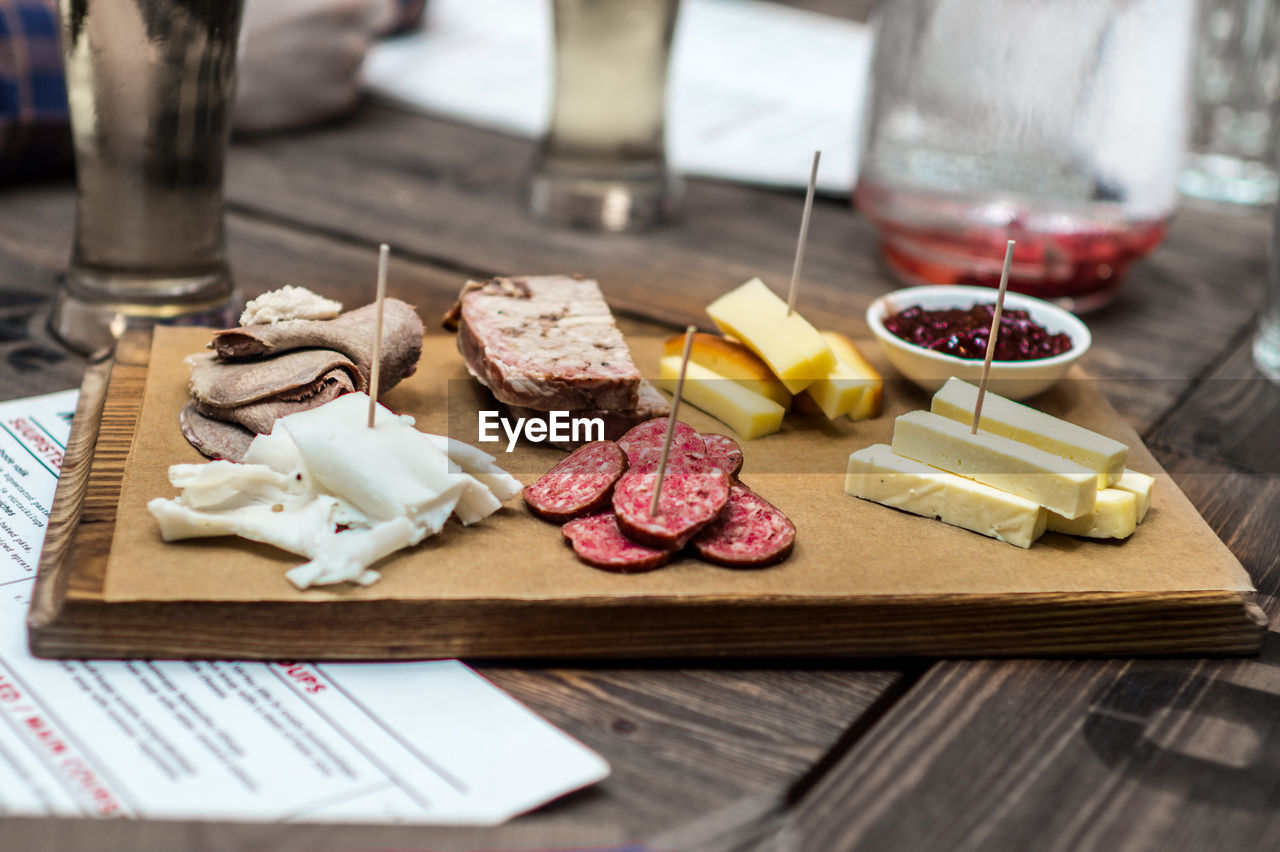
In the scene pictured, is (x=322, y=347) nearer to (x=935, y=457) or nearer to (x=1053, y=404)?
(x=935, y=457)

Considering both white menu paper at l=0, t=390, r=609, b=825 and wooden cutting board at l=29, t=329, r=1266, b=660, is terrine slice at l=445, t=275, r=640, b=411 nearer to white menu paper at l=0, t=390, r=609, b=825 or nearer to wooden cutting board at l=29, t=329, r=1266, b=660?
wooden cutting board at l=29, t=329, r=1266, b=660

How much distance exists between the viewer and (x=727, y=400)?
0.99 meters

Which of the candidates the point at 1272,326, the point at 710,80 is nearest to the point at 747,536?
the point at 1272,326

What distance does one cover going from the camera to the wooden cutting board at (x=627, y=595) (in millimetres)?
709

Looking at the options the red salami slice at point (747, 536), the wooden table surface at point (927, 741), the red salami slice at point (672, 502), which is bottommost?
the wooden table surface at point (927, 741)

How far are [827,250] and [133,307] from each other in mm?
788

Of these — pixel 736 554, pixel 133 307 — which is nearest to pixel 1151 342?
pixel 736 554

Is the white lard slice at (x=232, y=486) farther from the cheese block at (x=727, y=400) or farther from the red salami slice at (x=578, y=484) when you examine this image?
the cheese block at (x=727, y=400)

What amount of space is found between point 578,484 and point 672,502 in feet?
0.24

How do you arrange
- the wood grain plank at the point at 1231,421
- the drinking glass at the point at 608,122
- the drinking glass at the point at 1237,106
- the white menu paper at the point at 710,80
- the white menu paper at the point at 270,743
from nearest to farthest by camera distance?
1. the white menu paper at the point at 270,743
2. the wood grain plank at the point at 1231,421
3. the drinking glass at the point at 608,122
4. the drinking glass at the point at 1237,106
5. the white menu paper at the point at 710,80

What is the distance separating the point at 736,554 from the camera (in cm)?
77

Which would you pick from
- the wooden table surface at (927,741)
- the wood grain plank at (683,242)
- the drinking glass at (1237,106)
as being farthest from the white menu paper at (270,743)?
the drinking glass at (1237,106)
